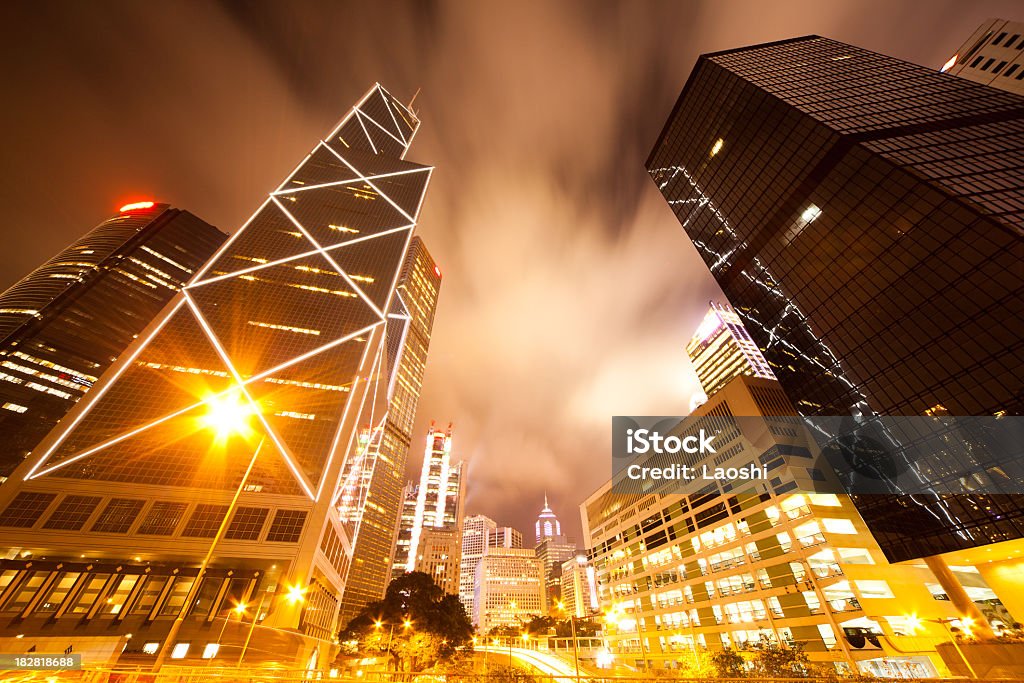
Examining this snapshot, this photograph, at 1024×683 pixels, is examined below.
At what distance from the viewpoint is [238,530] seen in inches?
1668

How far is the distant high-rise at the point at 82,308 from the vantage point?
3059 inches

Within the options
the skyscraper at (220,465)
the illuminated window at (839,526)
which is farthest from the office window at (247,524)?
the illuminated window at (839,526)

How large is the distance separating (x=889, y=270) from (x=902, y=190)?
7.96 meters

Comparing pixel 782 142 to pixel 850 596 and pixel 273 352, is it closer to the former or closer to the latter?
pixel 850 596

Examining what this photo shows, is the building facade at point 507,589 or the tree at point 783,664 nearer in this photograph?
the tree at point 783,664

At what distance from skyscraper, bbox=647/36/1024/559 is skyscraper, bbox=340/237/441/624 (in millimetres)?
98906

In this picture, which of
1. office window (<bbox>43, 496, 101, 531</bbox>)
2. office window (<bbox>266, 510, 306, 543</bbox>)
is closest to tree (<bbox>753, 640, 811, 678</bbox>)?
office window (<bbox>266, 510, 306, 543</bbox>)

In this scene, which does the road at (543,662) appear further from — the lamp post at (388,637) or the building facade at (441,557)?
the building facade at (441,557)

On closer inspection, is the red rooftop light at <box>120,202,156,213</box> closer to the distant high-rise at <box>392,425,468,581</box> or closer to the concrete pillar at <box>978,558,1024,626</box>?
the distant high-rise at <box>392,425,468,581</box>

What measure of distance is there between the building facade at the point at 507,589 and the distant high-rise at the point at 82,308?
523ft

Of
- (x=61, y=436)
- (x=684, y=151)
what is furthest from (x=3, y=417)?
(x=684, y=151)

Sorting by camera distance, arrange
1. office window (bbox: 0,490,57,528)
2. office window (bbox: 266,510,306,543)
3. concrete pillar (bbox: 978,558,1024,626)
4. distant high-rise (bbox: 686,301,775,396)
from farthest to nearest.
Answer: distant high-rise (bbox: 686,301,775,396) → office window (bbox: 266,510,306,543) → office window (bbox: 0,490,57,528) → concrete pillar (bbox: 978,558,1024,626)

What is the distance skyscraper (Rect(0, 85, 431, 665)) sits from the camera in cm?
3844

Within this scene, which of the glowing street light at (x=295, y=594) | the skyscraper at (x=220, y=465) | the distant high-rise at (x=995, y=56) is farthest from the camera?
the distant high-rise at (x=995, y=56)
